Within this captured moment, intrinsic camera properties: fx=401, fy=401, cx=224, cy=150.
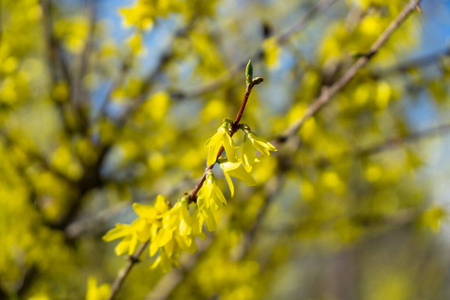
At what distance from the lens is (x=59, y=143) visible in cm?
311

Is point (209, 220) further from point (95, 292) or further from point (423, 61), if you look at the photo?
point (423, 61)

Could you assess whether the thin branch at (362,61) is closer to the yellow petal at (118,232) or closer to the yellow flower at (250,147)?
the yellow flower at (250,147)

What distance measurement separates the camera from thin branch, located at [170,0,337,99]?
1.85 metres

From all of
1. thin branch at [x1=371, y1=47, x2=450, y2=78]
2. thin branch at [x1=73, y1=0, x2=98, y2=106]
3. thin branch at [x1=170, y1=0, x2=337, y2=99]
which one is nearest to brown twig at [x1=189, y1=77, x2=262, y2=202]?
thin branch at [x1=170, y1=0, x2=337, y2=99]

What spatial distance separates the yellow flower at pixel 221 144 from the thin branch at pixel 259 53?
101cm

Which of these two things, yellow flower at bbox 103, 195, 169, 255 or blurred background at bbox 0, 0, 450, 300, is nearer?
yellow flower at bbox 103, 195, 169, 255

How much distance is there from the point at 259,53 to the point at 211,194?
1.24 metres

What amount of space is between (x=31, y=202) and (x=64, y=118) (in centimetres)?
62

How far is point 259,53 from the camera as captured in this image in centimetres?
211

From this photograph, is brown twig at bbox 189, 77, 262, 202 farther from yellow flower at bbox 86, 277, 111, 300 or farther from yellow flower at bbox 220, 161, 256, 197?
yellow flower at bbox 86, 277, 111, 300

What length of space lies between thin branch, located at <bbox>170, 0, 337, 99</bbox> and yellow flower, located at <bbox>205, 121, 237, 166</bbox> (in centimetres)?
101

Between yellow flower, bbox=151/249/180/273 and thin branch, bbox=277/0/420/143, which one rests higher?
thin branch, bbox=277/0/420/143

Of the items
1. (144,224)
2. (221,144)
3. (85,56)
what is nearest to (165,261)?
(144,224)

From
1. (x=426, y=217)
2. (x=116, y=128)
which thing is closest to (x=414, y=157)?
(x=426, y=217)
